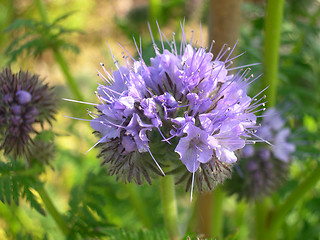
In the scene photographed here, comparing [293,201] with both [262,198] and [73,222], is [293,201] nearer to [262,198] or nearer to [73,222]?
[262,198]

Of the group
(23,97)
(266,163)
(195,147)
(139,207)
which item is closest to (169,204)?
(195,147)

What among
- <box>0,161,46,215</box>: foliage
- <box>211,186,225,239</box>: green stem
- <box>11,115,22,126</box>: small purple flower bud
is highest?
<box>11,115,22,126</box>: small purple flower bud

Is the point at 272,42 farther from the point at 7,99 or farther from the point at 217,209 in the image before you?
the point at 7,99

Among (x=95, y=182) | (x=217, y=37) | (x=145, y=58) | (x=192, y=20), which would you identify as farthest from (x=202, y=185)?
(x=192, y=20)

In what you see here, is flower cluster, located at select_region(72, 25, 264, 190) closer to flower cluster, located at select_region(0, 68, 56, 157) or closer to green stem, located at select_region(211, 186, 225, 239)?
flower cluster, located at select_region(0, 68, 56, 157)

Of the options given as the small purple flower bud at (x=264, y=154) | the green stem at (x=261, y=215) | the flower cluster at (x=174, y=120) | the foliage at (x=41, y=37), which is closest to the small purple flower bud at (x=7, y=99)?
the foliage at (x=41, y=37)

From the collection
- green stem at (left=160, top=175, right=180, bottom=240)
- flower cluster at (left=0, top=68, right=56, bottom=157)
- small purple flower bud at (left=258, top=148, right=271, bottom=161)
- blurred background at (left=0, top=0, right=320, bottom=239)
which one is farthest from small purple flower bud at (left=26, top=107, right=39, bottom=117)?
small purple flower bud at (left=258, top=148, right=271, bottom=161)

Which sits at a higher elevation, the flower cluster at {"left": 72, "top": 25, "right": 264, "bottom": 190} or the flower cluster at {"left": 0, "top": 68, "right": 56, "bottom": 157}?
the flower cluster at {"left": 0, "top": 68, "right": 56, "bottom": 157}
